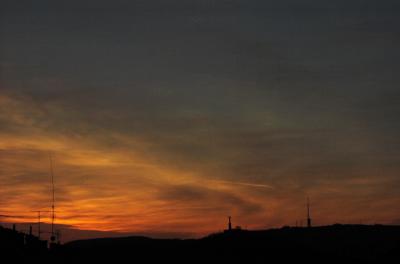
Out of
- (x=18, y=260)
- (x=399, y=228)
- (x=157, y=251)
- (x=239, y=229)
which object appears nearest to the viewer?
(x=18, y=260)

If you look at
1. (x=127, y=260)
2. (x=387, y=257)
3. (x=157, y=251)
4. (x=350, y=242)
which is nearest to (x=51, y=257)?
(x=127, y=260)

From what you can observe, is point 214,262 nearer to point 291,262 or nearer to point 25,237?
point 291,262

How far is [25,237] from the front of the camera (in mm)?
76938

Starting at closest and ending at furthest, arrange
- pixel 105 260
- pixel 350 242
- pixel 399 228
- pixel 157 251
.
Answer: pixel 105 260 < pixel 157 251 < pixel 350 242 < pixel 399 228

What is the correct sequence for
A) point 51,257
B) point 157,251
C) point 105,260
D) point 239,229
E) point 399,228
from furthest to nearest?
1. point 399,228
2. point 239,229
3. point 157,251
4. point 105,260
5. point 51,257

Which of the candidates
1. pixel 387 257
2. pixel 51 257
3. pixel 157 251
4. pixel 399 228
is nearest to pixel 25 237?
pixel 51 257

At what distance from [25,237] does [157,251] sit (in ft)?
62.9

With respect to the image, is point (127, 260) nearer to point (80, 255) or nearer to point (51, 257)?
point (80, 255)

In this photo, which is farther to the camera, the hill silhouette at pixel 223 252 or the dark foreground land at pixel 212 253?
the hill silhouette at pixel 223 252

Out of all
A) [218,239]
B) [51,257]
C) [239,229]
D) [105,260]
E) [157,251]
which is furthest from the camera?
[239,229]

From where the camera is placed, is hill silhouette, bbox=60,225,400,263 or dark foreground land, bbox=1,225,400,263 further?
hill silhouette, bbox=60,225,400,263

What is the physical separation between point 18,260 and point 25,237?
1559 centimetres

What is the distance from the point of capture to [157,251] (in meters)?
88.7

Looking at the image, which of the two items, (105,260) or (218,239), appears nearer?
(105,260)
